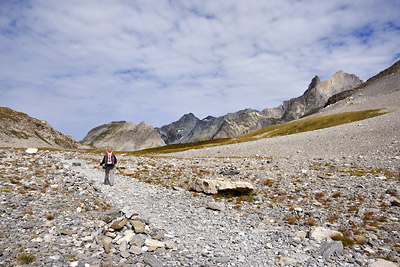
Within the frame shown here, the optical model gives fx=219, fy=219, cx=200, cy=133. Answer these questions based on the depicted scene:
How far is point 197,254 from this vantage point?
32.4 feet

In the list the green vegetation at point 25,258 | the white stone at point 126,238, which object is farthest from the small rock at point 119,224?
the green vegetation at point 25,258

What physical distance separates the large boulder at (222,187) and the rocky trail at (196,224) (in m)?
0.55

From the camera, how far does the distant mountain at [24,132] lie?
142 m

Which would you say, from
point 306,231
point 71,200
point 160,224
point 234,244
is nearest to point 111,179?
point 71,200

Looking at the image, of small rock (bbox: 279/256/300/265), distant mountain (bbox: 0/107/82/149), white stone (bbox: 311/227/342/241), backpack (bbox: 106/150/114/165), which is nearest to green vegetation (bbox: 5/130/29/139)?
distant mountain (bbox: 0/107/82/149)

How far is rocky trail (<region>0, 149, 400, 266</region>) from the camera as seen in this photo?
30.5ft

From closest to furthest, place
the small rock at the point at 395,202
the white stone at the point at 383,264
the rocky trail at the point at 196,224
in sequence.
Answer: the white stone at the point at 383,264, the rocky trail at the point at 196,224, the small rock at the point at 395,202

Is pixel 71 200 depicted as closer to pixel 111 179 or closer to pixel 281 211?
pixel 111 179

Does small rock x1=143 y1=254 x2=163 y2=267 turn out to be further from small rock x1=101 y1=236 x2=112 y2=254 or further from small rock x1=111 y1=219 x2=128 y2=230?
small rock x1=111 y1=219 x2=128 y2=230

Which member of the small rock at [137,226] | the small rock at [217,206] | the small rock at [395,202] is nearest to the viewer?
the small rock at [137,226]

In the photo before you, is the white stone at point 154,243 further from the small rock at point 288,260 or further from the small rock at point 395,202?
the small rock at point 395,202

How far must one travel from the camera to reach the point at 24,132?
514 feet

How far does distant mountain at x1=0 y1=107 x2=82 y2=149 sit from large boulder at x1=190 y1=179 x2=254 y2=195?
163 metres

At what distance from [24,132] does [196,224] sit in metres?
191
